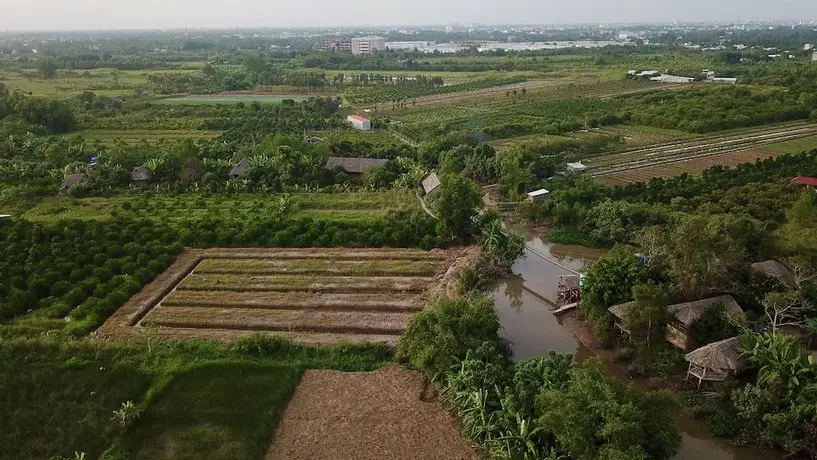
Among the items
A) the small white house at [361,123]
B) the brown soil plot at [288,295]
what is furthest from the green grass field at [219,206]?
the small white house at [361,123]

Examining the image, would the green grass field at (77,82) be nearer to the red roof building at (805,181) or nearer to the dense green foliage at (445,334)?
the dense green foliage at (445,334)

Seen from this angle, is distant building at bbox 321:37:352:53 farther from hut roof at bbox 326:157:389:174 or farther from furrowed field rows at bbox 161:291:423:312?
furrowed field rows at bbox 161:291:423:312

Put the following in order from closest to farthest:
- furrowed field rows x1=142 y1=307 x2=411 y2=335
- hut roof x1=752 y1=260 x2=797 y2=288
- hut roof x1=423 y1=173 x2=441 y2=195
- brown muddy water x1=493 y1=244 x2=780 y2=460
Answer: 1. brown muddy water x1=493 y1=244 x2=780 y2=460
2. hut roof x1=752 y1=260 x2=797 y2=288
3. furrowed field rows x1=142 y1=307 x2=411 y2=335
4. hut roof x1=423 y1=173 x2=441 y2=195

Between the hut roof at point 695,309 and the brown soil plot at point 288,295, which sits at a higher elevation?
the hut roof at point 695,309

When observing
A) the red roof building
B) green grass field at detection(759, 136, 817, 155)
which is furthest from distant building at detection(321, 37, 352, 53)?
the red roof building

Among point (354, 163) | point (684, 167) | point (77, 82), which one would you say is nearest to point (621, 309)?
point (354, 163)

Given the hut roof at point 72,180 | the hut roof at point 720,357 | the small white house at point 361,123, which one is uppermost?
the small white house at point 361,123

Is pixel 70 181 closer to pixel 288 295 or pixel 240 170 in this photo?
pixel 240 170
